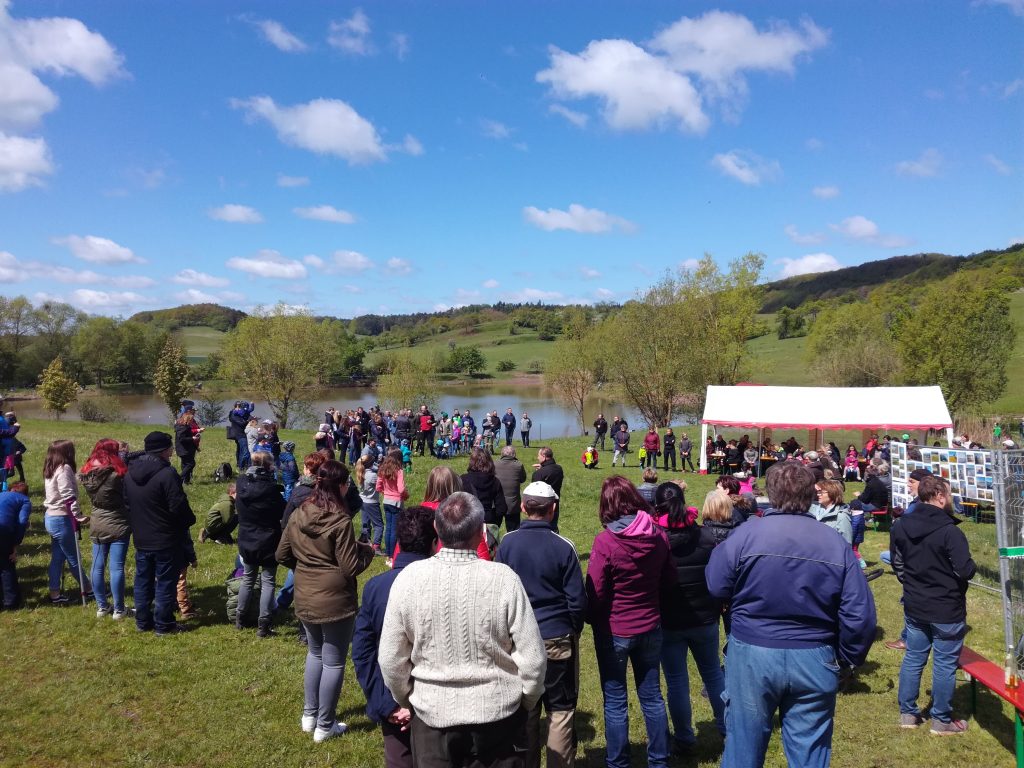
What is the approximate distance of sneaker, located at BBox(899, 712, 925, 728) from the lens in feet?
15.5

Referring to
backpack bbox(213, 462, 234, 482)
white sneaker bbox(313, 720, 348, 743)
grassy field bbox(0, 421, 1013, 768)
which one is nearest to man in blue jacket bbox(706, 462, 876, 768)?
grassy field bbox(0, 421, 1013, 768)

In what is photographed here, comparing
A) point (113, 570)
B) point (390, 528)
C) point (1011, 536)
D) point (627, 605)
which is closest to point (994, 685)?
point (1011, 536)

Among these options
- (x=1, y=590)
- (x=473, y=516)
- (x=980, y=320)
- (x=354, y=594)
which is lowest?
(x=1, y=590)

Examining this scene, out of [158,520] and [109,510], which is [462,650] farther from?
[109,510]

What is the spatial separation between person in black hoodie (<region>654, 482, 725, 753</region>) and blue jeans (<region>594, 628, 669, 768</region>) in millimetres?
256

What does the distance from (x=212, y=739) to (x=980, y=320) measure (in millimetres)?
42059

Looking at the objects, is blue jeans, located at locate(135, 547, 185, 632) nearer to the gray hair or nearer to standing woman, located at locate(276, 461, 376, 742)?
standing woman, located at locate(276, 461, 376, 742)

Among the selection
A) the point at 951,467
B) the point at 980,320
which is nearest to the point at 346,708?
the point at 951,467

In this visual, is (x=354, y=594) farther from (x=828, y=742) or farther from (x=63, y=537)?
(x=63, y=537)

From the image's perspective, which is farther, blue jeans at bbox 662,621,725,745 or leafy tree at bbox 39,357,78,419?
leafy tree at bbox 39,357,78,419

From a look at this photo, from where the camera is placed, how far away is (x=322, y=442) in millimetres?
10516

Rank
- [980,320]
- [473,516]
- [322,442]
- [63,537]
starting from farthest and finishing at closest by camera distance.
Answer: [980,320]
[322,442]
[63,537]
[473,516]

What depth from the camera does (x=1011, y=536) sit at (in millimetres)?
4496

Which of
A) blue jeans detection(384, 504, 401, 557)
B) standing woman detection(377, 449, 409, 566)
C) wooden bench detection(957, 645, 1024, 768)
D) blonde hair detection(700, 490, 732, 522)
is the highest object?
blonde hair detection(700, 490, 732, 522)
